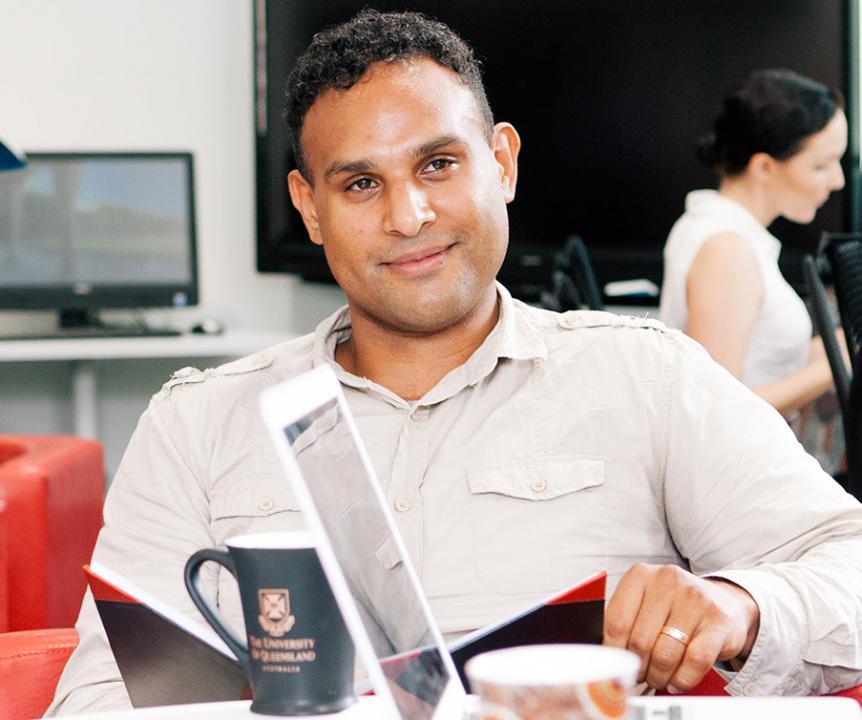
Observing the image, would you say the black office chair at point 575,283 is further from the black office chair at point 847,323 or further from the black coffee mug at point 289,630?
the black coffee mug at point 289,630

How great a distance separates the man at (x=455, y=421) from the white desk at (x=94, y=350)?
278 centimetres

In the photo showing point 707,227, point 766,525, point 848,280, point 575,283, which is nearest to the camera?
point 766,525

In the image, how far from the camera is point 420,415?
4.92 ft

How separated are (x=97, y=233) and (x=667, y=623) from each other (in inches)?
156

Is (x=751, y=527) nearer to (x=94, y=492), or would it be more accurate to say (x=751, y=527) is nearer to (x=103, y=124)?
(x=94, y=492)

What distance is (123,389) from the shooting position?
5059mm

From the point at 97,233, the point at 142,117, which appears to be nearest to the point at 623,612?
the point at 97,233

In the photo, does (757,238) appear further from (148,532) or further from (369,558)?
(369,558)

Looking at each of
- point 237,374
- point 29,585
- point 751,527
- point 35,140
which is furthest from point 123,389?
point 751,527

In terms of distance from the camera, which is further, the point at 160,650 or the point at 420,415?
the point at 420,415

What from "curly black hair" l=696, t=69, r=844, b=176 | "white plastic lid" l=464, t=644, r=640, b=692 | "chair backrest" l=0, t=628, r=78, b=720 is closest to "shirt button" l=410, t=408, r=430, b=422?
"chair backrest" l=0, t=628, r=78, b=720

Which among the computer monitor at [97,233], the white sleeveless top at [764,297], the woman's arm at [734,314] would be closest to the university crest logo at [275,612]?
the woman's arm at [734,314]

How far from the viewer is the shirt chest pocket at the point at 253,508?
1.45m

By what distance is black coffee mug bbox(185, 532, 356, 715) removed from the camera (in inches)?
33.6
